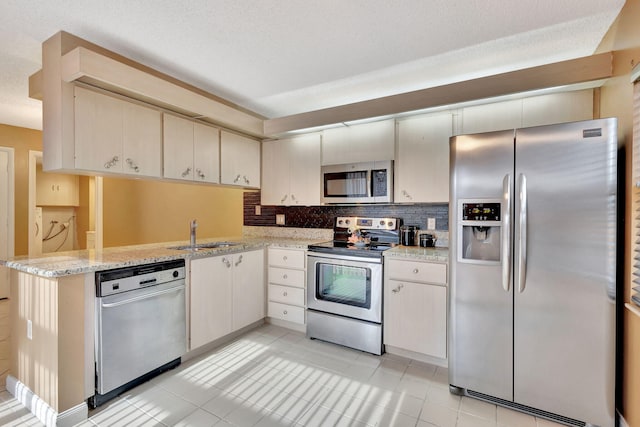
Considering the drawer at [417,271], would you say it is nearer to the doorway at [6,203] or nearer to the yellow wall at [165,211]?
the yellow wall at [165,211]

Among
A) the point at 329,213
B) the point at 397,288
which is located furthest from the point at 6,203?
the point at 397,288

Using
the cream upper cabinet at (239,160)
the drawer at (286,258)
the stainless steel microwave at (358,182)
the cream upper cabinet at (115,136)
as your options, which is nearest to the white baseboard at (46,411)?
the cream upper cabinet at (115,136)

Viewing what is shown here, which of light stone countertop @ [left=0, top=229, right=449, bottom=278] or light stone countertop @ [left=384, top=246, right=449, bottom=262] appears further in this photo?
light stone countertop @ [left=384, top=246, right=449, bottom=262]

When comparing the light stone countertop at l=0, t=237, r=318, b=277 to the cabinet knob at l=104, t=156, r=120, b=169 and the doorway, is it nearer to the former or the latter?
the cabinet knob at l=104, t=156, r=120, b=169

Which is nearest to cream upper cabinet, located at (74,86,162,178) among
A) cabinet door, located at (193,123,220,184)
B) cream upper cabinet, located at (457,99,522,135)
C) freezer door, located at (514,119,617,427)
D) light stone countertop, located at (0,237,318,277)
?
cabinet door, located at (193,123,220,184)

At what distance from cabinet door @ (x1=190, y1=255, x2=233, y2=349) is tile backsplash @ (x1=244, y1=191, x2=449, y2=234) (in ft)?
3.73

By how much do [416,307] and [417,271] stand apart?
0.29 meters

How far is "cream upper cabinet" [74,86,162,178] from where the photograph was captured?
1.99 metres

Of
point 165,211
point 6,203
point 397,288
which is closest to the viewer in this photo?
point 397,288

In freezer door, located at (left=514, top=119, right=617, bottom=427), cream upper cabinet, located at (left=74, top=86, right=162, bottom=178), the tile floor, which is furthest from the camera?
cream upper cabinet, located at (left=74, top=86, right=162, bottom=178)

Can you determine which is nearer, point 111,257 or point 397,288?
point 111,257

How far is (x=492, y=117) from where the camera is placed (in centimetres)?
238

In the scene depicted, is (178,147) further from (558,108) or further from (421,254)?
(558,108)

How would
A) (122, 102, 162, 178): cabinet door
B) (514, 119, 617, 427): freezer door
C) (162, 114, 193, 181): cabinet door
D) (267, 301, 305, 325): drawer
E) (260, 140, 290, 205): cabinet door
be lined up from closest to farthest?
1. (514, 119, 617, 427): freezer door
2. (122, 102, 162, 178): cabinet door
3. (162, 114, 193, 181): cabinet door
4. (267, 301, 305, 325): drawer
5. (260, 140, 290, 205): cabinet door
